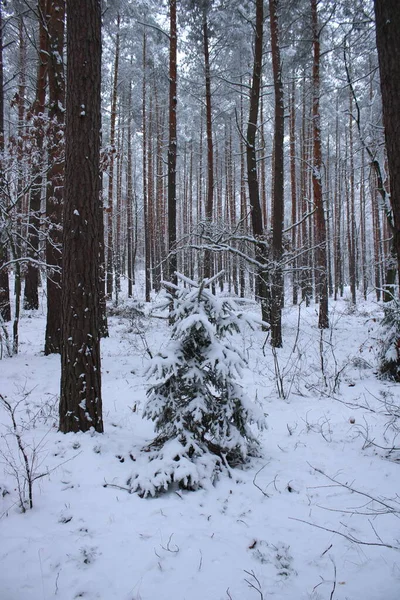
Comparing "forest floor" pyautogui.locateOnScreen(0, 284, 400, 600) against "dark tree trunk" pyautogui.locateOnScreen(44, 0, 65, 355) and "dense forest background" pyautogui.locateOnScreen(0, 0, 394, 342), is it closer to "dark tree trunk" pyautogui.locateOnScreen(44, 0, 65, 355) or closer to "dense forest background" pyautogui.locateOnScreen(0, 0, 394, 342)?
"dense forest background" pyautogui.locateOnScreen(0, 0, 394, 342)

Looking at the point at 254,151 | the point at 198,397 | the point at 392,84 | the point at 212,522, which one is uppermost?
the point at 254,151

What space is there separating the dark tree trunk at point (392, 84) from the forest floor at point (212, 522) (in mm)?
1970

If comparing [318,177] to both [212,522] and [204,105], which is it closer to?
[204,105]

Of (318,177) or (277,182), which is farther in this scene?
(318,177)

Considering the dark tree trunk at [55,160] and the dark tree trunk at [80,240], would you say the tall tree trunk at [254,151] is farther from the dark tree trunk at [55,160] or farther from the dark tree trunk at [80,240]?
the dark tree trunk at [80,240]

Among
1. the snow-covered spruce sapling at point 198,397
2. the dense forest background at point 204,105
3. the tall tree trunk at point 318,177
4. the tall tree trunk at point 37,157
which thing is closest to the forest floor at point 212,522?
the snow-covered spruce sapling at point 198,397

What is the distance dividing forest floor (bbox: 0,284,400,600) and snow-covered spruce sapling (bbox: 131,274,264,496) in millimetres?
209

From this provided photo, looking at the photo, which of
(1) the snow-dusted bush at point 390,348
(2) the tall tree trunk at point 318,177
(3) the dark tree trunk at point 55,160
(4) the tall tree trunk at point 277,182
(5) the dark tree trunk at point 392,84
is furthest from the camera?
(2) the tall tree trunk at point 318,177

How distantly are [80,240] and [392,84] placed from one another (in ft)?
10.0

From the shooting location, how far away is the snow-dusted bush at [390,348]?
5465mm

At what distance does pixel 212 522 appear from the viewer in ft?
7.48

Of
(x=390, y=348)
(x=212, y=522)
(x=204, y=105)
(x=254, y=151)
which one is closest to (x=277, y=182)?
(x=254, y=151)

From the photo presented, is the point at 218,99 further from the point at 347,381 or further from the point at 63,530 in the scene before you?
the point at 63,530

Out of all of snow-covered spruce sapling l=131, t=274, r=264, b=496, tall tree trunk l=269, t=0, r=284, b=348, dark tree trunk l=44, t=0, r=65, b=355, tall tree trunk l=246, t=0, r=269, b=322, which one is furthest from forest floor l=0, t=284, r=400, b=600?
tall tree trunk l=246, t=0, r=269, b=322
